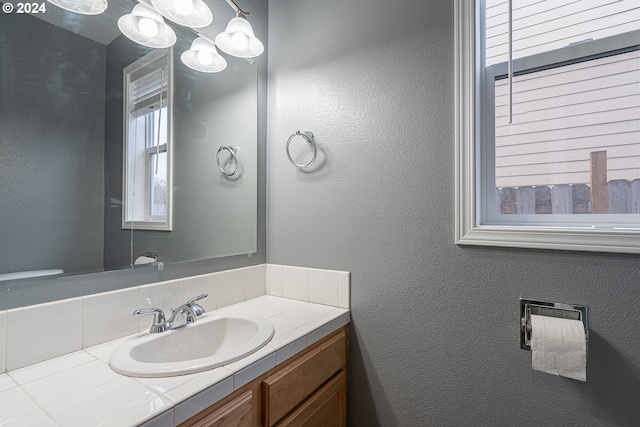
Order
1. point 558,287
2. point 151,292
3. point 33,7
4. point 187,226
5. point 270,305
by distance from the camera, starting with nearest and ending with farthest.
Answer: point 33,7, point 558,287, point 151,292, point 187,226, point 270,305

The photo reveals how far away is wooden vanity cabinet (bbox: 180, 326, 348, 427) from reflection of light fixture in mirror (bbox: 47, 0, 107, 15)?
1.22 m

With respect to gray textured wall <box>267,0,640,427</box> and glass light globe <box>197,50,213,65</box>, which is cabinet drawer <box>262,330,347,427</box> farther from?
glass light globe <box>197,50,213,65</box>

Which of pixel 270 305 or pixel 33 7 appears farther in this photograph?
pixel 270 305

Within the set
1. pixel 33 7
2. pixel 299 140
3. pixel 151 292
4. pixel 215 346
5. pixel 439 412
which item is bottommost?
pixel 439 412

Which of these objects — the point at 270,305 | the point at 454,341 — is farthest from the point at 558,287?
the point at 270,305

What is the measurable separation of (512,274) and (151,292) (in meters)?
1.28

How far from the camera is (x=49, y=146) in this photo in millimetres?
911

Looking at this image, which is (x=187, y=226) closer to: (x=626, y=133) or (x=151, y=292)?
(x=151, y=292)

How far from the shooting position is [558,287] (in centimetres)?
98

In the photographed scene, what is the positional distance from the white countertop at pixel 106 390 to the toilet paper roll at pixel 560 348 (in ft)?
2.48

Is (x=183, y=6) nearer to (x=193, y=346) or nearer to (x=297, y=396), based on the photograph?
(x=193, y=346)

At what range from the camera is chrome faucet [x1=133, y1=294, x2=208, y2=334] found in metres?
1.07

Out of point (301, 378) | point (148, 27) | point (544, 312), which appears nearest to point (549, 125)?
point (544, 312)

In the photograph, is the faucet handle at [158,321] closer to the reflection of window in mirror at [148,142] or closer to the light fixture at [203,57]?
the reflection of window in mirror at [148,142]
